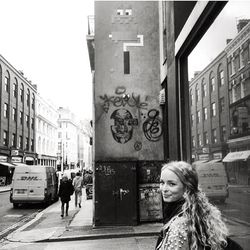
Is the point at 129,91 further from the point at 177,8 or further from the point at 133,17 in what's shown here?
the point at 177,8

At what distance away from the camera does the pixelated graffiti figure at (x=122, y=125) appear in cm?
1229

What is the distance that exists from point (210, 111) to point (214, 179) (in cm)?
103

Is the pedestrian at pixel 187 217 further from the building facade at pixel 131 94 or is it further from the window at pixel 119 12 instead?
the window at pixel 119 12

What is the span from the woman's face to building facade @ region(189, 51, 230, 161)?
2.72 meters

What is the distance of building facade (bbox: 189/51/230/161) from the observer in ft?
16.8

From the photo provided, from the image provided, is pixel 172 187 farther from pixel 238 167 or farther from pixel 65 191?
pixel 65 191

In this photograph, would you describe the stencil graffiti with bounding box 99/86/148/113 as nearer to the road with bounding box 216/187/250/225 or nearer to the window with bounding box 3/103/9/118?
the road with bounding box 216/187/250/225

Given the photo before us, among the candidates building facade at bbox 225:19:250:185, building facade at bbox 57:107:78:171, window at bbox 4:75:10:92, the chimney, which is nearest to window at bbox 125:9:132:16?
building facade at bbox 225:19:250:185

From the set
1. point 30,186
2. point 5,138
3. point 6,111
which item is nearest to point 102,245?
point 30,186

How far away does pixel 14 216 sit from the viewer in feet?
53.9

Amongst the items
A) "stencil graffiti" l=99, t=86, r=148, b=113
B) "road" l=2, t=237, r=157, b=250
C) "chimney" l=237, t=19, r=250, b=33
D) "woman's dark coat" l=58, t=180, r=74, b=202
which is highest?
"stencil graffiti" l=99, t=86, r=148, b=113

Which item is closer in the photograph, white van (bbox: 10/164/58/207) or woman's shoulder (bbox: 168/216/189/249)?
woman's shoulder (bbox: 168/216/189/249)

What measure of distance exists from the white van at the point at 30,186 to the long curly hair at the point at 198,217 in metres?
18.0

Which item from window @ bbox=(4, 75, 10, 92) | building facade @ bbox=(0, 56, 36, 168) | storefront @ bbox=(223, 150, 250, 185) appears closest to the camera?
storefront @ bbox=(223, 150, 250, 185)
